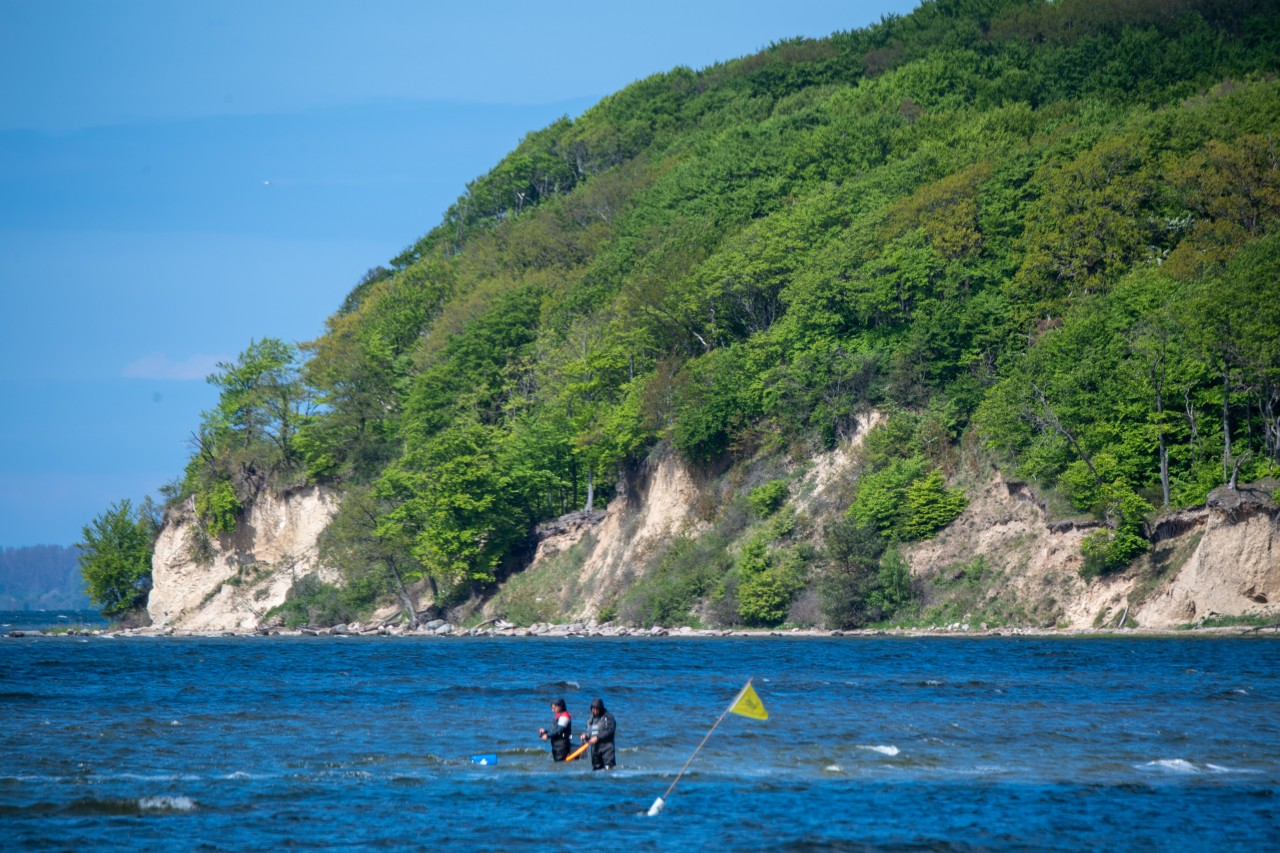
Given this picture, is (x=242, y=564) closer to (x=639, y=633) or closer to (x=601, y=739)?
(x=639, y=633)

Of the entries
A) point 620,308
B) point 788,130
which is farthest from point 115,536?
point 788,130

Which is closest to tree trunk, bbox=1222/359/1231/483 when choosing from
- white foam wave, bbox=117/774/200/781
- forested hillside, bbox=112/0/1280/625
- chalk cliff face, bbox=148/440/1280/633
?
forested hillside, bbox=112/0/1280/625

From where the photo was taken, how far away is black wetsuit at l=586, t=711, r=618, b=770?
28.4 meters

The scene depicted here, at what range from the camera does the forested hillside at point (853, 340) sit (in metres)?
65.9

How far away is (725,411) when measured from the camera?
8362 cm

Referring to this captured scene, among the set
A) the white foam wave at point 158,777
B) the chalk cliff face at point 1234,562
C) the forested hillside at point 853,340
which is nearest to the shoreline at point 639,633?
the chalk cliff face at point 1234,562

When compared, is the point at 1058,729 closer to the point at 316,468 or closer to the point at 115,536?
the point at 316,468

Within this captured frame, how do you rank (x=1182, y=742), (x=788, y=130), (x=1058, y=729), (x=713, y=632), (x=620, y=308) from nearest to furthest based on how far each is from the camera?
(x=1182, y=742), (x=1058, y=729), (x=713, y=632), (x=620, y=308), (x=788, y=130)

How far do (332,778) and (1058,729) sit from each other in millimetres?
16683

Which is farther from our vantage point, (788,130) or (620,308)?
(788,130)

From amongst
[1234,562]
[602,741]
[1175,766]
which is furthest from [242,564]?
[1175,766]

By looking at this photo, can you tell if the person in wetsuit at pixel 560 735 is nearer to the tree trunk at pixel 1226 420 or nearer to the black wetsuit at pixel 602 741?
the black wetsuit at pixel 602 741

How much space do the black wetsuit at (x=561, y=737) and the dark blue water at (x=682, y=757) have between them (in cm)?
38

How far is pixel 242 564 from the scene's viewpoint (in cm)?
10544
